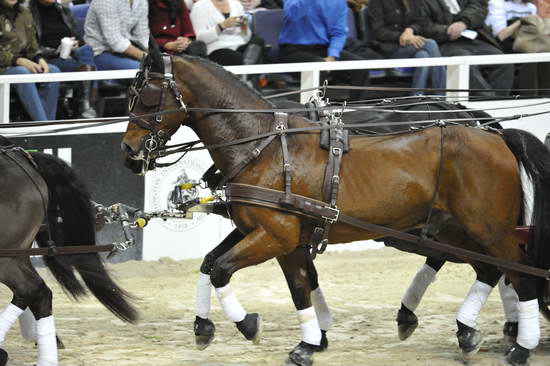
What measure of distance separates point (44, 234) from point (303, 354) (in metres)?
2.06

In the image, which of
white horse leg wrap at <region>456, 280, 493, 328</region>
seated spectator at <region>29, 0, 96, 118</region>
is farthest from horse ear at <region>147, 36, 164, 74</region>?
seated spectator at <region>29, 0, 96, 118</region>

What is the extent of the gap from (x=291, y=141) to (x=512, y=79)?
19.9 ft

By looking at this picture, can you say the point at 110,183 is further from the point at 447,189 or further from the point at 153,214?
the point at 447,189

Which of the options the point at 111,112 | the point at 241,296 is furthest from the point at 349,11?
the point at 241,296

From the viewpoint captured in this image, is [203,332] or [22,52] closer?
[203,332]

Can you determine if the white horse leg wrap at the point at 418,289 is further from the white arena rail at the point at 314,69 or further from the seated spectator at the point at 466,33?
the seated spectator at the point at 466,33

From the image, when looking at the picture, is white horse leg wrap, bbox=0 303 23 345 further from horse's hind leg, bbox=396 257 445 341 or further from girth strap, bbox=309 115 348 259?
horse's hind leg, bbox=396 257 445 341

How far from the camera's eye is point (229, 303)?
6449 mm

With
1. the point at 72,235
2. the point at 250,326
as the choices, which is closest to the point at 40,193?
the point at 72,235

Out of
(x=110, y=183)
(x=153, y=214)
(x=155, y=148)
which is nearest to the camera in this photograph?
(x=155, y=148)

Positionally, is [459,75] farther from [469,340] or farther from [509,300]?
[469,340]

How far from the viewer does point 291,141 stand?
6.45 m

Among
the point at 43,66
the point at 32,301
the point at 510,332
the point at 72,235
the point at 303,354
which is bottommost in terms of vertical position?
the point at 510,332

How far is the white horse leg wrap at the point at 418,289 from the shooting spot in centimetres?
756
